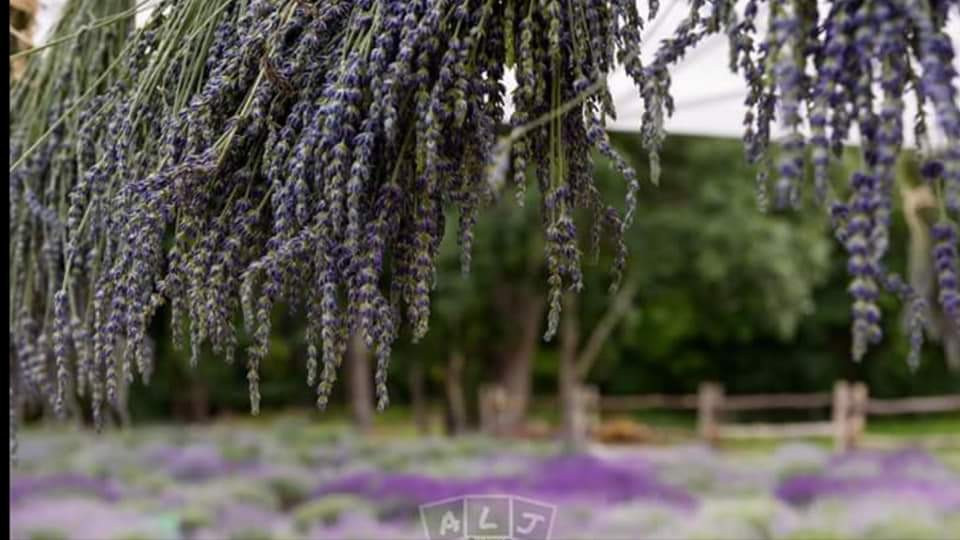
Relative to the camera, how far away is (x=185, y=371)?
16.4 m

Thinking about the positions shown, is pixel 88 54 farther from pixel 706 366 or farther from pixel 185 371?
pixel 706 366

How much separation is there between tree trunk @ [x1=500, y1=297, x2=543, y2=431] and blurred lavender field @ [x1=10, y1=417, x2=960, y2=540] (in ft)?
14.1

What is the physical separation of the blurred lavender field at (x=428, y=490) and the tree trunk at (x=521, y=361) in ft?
14.1

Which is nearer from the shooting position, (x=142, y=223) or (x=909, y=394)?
(x=142, y=223)

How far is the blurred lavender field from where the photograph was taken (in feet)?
14.3

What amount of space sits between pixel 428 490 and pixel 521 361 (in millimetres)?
7807

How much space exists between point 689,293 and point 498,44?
1288 cm

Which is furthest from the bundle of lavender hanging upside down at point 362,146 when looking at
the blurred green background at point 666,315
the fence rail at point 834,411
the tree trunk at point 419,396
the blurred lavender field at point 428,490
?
the tree trunk at point 419,396

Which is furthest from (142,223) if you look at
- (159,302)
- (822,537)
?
(822,537)

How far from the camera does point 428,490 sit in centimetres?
557

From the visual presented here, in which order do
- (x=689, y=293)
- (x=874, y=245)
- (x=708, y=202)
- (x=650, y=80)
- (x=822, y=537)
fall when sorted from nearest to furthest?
(x=874, y=245), (x=650, y=80), (x=822, y=537), (x=708, y=202), (x=689, y=293)

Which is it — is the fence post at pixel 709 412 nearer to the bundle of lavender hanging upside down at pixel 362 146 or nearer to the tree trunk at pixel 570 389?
the tree trunk at pixel 570 389

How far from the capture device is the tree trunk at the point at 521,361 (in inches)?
501

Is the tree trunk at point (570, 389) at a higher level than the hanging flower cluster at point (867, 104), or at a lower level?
lower
